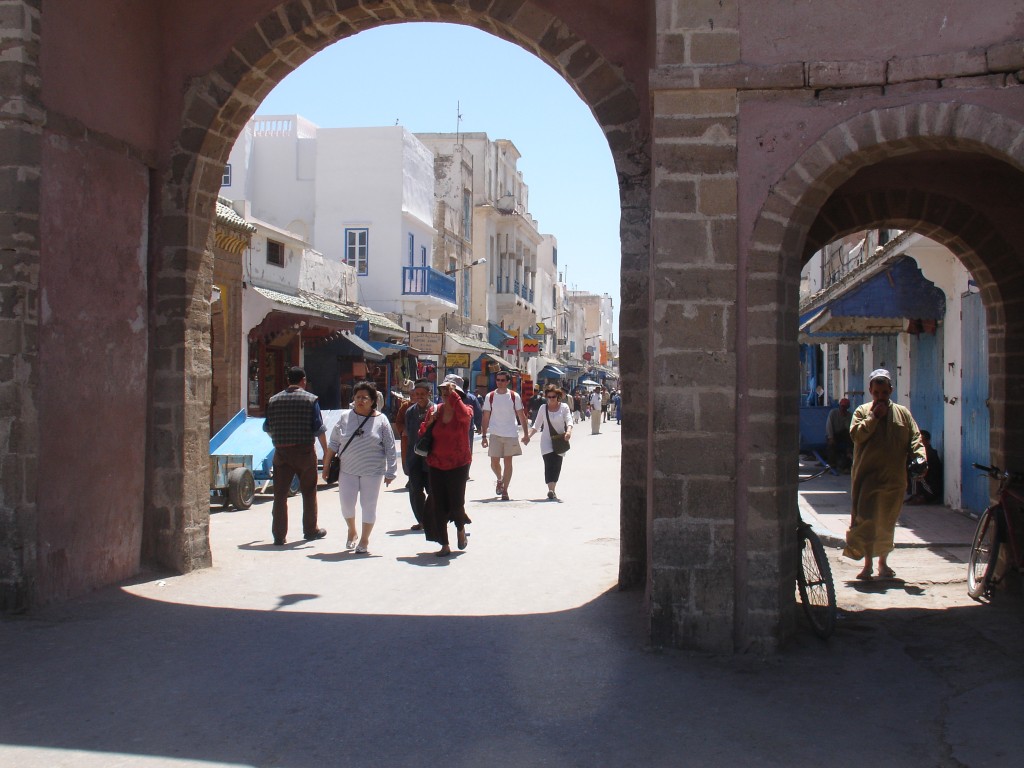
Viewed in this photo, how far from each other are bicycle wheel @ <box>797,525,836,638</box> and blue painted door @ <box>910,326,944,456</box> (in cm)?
741

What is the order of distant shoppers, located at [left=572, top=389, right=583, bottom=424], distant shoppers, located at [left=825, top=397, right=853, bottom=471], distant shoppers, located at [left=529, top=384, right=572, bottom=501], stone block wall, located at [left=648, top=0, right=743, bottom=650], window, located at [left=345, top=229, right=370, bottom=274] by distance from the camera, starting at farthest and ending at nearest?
distant shoppers, located at [left=572, top=389, right=583, bottom=424], window, located at [left=345, top=229, right=370, bottom=274], distant shoppers, located at [left=825, top=397, right=853, bottom=471], distant shoppers, located at [left=529, top=384, right=572, bottom=501], stone block wall, located at [left=648, top=0, right=743, bottom=650]

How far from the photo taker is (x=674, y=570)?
591cm

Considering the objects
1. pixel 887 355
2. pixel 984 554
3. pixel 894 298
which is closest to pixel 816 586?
pixel 984 554

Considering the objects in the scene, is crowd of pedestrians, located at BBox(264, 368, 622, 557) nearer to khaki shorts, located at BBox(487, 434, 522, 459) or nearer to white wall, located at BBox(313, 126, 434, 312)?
khaki shorts, located at BBox(487, 434, 522, 459)

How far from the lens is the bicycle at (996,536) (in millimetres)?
7027

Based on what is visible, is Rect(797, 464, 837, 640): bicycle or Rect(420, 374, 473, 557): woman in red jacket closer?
Rect(797, 464, 837, 640): bicycle

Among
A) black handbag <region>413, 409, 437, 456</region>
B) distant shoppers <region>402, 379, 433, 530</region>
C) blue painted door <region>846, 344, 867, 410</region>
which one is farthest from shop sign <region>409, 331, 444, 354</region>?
black handbag <region>413, 409, 437, 456</region>

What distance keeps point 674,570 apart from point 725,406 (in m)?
0.96

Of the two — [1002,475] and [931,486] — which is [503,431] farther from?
[1002,475]

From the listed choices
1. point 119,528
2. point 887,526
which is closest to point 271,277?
point 119,528

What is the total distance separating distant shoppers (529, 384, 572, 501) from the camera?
44.6 ft

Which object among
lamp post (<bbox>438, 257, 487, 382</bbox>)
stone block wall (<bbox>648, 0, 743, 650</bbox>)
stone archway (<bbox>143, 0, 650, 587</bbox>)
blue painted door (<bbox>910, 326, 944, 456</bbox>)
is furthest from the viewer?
lamp post (<bbox>438, 257, 487, 382</bbox>)

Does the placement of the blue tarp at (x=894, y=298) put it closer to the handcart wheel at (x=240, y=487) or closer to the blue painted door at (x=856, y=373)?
the blue painted door at (x=856, y=373)

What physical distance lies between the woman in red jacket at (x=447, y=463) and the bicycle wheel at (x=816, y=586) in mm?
3614
